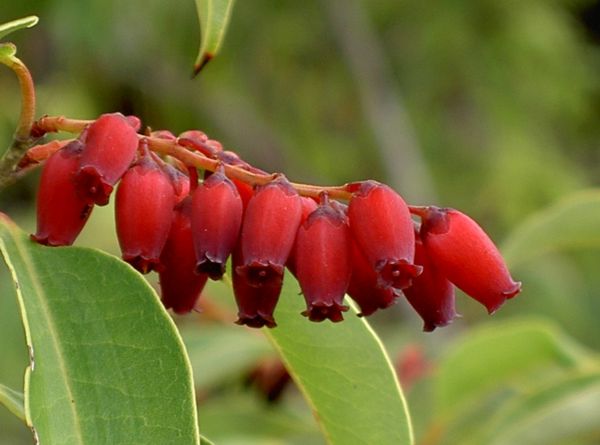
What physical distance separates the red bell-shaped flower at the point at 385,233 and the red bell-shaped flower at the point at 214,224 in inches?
5.0

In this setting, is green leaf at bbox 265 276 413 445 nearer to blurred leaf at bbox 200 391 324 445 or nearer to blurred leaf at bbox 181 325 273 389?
blurred leaf at bbox 200 391 324 445

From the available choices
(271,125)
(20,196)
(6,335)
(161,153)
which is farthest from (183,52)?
(161,153)

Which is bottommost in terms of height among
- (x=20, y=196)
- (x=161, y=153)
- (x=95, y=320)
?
(x=20, y=196)

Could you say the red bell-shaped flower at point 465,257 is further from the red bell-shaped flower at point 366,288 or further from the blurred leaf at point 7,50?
the blurred leaf at point 7,50

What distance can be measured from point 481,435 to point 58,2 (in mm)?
2457

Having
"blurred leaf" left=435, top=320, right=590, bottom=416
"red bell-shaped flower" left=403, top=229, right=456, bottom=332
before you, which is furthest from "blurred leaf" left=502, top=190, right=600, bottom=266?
"red bell-shaped flower" left=403, top=229, right=456, bottom=332

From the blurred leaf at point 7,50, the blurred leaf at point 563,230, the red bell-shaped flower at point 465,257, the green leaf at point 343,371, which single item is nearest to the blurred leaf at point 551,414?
the blurred leaf at point 563,230

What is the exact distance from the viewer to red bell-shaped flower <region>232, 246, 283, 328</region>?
1263 mm

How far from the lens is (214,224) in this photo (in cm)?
123

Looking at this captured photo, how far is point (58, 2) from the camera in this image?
4.25 meters

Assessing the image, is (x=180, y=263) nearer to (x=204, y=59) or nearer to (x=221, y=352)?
(x=204, y=59)

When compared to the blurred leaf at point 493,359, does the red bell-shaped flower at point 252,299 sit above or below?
above

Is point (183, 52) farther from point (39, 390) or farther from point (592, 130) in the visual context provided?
point (39, 390)

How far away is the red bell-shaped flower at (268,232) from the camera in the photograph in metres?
1.22
